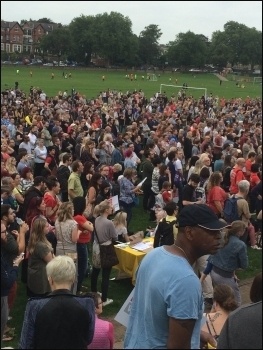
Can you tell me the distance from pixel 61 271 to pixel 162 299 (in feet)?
5.48

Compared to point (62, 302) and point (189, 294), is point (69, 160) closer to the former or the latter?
point (62, 302)

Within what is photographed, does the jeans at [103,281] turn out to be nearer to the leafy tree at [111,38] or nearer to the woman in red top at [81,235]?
the woman in red top at [81,235]

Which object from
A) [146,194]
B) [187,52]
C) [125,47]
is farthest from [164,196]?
[187,52]

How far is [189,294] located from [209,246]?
1.28 feet

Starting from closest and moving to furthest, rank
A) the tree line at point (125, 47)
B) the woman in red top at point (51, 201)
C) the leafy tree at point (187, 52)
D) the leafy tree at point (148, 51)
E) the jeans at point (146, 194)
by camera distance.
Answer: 1. the woman in red top at point (51, 201)
2. the jeans at point (146, 194)
3. the tree line at point (125, 47)
4. the leafy tree at point (187, 52)
5. the leafy tree at point (148, 51)

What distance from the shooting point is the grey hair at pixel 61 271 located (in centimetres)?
387

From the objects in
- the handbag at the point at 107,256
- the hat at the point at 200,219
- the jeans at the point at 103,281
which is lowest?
the jeans at the point at 103,281

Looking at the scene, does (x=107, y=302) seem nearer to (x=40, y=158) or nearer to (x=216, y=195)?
(x=216, y=195)

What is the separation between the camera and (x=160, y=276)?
2375 millimetres

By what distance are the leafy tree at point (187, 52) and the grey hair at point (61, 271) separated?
219 feet

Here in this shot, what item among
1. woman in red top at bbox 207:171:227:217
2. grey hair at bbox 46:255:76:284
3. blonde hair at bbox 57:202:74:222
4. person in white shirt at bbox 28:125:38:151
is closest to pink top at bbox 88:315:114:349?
grey hair at bbox 46:255:76:284

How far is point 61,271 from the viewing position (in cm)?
389

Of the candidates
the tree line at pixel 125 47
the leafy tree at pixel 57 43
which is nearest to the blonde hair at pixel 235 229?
the tree line at pixel 125 47

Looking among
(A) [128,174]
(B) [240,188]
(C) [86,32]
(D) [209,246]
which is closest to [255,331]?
(D) [209,246]
